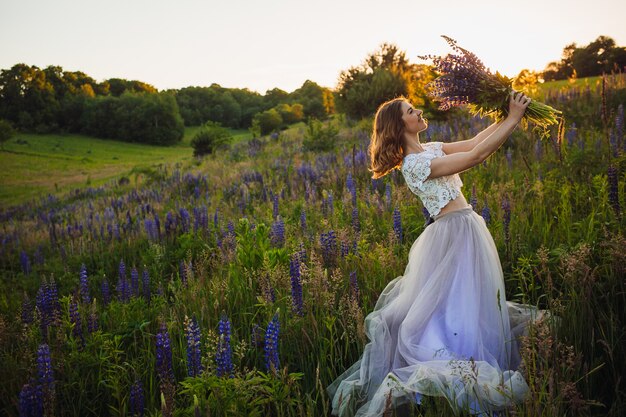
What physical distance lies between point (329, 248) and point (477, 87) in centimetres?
216

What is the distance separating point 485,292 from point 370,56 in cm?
2288

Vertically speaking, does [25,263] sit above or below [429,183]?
below

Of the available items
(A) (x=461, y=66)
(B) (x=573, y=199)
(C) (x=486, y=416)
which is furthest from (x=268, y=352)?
(B) (x=573, y=199)

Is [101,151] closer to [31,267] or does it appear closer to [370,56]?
[370,56]

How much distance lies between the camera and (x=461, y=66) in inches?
126

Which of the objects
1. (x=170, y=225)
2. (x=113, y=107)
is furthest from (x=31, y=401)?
(x=113, y=107)

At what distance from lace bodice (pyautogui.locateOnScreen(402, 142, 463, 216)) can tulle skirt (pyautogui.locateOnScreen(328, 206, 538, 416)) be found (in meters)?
0.14

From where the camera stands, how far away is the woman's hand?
293 cm

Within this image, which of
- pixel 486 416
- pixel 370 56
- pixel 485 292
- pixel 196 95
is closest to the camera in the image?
pixel 486 416

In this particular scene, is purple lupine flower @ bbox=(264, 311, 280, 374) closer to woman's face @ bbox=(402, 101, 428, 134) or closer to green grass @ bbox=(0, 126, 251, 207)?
woman's face @ bbox=(402, 101, 428, 134)

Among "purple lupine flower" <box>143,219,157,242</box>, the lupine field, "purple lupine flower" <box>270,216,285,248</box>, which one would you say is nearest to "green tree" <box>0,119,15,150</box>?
the lupine field

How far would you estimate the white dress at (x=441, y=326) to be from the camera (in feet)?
8.14

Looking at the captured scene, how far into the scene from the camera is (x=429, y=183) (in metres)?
3.42

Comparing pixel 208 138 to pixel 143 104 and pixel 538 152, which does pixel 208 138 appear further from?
pixel 143 104
